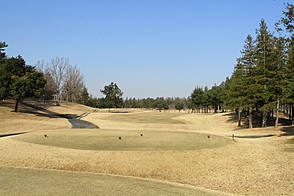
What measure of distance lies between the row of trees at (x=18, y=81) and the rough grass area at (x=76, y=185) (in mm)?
46316

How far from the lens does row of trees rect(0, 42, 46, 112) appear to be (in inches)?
2215

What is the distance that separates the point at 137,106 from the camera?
198 metres

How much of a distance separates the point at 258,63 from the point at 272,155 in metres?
30.0

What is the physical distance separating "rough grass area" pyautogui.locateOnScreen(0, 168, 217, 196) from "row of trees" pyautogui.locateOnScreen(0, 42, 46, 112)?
46316 mm

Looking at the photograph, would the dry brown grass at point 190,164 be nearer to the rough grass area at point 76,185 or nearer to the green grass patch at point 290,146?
the green grass patch at point 290,146

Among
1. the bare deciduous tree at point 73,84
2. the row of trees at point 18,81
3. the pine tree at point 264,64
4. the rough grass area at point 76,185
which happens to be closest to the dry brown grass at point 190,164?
the rough grass area at point 76,185

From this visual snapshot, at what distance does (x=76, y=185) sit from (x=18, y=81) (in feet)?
169

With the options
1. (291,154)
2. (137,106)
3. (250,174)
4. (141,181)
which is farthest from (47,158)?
(137,106)

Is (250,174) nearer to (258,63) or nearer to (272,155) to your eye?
(272,155)

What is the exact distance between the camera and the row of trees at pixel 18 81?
2215 inches

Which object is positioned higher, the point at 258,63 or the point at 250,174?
the point at 258,63

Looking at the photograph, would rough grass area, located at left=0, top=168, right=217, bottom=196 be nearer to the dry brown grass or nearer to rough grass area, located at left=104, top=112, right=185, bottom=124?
the dry brown grass

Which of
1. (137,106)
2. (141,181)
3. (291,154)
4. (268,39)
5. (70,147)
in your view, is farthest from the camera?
(137,106)

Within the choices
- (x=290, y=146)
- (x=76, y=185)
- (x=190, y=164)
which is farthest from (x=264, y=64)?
(x=76, y=185)
